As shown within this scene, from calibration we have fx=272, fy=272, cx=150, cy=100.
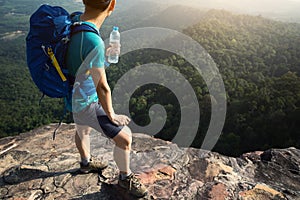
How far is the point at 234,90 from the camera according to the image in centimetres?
2662

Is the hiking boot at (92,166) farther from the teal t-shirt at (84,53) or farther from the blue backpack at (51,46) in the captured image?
the teal t-shirt at (84,53)

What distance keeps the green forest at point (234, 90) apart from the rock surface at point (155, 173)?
1553 centimetres

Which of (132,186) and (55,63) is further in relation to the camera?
(132,186)

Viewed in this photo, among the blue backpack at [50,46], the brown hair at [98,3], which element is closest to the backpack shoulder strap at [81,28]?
the blue backpack at [50,46]

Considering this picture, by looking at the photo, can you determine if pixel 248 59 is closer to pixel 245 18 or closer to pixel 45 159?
pixel 245 18

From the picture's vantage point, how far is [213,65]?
107 ft

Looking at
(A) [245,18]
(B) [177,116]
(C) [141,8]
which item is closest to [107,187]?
(B) [177,116]

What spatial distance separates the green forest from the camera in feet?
63.7

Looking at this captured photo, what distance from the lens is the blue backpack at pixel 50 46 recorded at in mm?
2129

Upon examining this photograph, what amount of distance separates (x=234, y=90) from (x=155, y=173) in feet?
81.7

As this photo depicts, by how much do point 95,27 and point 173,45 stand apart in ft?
126

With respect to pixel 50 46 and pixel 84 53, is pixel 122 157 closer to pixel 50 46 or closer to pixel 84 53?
pixel 84 53

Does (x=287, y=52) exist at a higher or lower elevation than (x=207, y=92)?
higher

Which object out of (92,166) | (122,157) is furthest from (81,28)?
(92,166)
